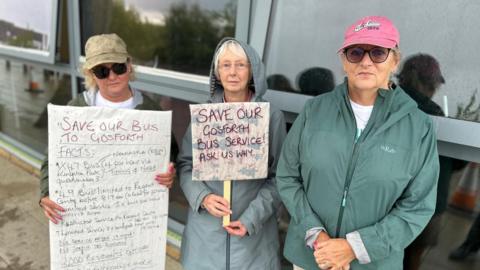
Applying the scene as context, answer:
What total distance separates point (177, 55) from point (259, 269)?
6.33 feet

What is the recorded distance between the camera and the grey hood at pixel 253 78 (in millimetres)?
1682

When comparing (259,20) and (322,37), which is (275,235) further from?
(259,20)

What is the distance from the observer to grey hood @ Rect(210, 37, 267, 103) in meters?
1.68

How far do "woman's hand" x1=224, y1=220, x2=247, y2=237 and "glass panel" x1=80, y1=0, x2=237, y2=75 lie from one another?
1456mm

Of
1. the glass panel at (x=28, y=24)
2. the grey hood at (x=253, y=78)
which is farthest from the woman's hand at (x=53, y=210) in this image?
the glass panel at (x=28, y=24)

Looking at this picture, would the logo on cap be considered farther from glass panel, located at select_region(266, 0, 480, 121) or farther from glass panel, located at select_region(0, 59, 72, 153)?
glass panel, located at select_region(0, 59, 72, 153)

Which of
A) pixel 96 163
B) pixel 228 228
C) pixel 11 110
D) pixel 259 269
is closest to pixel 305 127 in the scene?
pixel 228 228

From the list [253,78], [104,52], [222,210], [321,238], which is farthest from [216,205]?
[104,52]

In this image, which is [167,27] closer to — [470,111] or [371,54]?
[371,54]

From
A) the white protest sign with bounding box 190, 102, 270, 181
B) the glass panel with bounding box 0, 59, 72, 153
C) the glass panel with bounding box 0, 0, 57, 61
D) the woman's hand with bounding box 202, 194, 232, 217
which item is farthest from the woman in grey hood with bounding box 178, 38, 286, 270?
the glass panel with bounding box 0, 59, 72, 153

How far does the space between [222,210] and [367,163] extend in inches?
28.3

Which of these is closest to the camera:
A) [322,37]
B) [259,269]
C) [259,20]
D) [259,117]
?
[259,117]

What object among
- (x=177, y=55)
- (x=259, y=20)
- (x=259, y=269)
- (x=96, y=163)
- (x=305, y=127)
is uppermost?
(x=259, y=20)

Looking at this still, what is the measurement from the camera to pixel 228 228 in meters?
1.73
